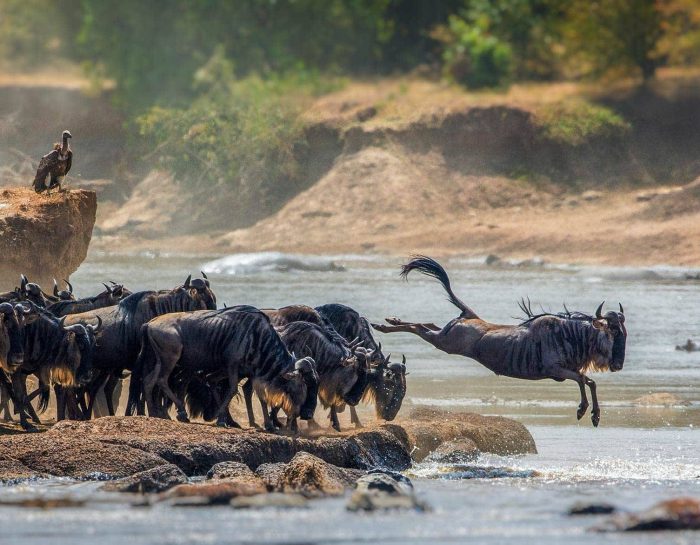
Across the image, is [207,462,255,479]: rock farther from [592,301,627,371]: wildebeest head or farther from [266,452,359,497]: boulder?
[592,301,627,371]: wildebeest head

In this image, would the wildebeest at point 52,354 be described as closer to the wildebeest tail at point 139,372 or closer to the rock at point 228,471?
the wildebeest tail at point 139,372

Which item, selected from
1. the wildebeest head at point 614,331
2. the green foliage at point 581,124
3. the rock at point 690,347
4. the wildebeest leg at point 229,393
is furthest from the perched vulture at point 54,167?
the green foliage at point 581,124

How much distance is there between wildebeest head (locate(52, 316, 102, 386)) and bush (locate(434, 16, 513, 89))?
4740 centimetres

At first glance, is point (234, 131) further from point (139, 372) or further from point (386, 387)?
point (139, 372)

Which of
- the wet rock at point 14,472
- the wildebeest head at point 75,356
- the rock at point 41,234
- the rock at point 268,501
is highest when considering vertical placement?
the rock at point 41,234

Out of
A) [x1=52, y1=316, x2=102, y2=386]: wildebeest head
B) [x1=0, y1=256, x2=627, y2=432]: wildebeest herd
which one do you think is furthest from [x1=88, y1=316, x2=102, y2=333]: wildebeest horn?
[x1=52, y1=316, x2=102, y2=386]: wildebeest head

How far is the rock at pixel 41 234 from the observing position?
20.2 meters

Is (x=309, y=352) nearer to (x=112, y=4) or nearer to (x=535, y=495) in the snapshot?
(x=535, y=495)

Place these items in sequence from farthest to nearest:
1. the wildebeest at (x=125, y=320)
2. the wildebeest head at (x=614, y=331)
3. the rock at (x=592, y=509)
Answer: the wildebeest head at (x=614, y=331), the wildebeest at (x=125, y=320), the rock at (x=592, y=509)

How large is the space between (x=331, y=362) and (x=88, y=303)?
2.88 metres

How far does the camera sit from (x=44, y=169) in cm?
2075

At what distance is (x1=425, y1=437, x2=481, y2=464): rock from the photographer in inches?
597

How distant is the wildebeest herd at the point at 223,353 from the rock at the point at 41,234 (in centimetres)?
328

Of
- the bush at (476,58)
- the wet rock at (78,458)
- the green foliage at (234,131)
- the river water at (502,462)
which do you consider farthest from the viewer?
the green foliage at (234,131)
